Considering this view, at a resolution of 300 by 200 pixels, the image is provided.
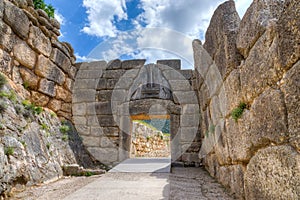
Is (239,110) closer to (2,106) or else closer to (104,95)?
(2,106)

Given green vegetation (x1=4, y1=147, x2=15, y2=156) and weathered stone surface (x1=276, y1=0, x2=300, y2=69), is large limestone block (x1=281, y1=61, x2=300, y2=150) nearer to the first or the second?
weathered stone surface (x1=276, y1=0, x2=300, y2=69)

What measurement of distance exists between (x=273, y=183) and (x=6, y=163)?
8.82 feet

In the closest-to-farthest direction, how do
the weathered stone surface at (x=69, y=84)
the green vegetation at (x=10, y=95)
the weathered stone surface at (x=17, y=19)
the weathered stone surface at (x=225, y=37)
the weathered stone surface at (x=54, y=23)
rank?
1. the weathered stone surface at (x=225, y=37)
2. the green vegetation at (x=10, y=95)
3. the weathered stone surface at (x=17, y=19)
4. the weathered stone surface at (x=54, y=23)
5. the weathered stone surface at (x=69, y=84)

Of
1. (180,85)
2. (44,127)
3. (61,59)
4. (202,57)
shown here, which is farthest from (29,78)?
(180,85)

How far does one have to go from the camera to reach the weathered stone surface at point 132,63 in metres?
5.61

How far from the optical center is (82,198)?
225 centimetres

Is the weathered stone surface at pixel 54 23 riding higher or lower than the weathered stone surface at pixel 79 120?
higher

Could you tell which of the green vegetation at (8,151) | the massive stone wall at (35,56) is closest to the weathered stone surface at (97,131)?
the massive stone wall at (35,56)

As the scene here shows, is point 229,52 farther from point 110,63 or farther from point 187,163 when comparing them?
point 110,63

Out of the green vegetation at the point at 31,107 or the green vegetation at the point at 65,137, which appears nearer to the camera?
the green vegetation at the point at 31,107

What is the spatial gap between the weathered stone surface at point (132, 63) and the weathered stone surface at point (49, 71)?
1.51 meters

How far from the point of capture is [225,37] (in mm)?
2369

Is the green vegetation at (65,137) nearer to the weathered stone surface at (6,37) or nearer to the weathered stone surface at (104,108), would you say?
the weathered stone surface at (104,108)

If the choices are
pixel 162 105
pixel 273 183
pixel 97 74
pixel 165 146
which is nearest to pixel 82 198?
pixel 273 183
